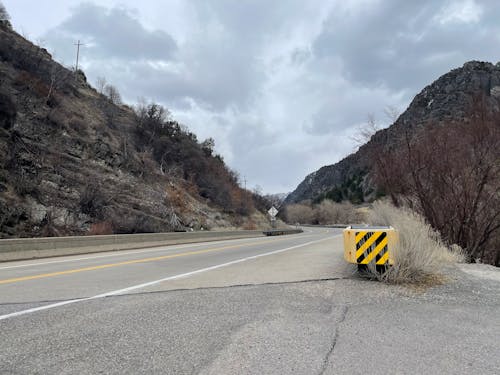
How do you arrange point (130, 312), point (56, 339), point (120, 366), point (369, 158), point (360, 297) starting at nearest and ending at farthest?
point (120, 366), point (56, 339), point (130, 312), point (360, 297), point (369, 158)

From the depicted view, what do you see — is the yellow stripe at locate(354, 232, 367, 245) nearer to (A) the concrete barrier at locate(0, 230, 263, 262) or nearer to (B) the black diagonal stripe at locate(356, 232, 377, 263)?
(B) the black diagonal stripe at locate(356, 232, 377, 263)

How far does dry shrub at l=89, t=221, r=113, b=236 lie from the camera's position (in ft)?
73.4

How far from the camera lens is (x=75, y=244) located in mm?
16453

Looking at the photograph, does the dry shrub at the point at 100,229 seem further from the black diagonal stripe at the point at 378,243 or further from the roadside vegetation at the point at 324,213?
the roadside vegetation at the point at 324,213

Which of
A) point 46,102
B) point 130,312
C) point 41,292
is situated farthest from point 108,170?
point 130,312

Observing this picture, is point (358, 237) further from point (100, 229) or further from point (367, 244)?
point (100, 229)

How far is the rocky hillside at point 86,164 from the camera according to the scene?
2308cm

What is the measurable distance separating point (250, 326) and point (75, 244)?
44.6 ft

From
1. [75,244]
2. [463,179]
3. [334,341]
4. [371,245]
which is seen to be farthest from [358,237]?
[75,244]

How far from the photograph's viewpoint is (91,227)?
23297 mm

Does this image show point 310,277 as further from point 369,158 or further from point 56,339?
point 369,158

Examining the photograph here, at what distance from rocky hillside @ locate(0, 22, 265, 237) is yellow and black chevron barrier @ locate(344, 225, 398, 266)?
706 inches

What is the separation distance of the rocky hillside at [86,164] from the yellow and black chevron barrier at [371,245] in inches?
706

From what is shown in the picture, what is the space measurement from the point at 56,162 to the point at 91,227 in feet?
22.6
